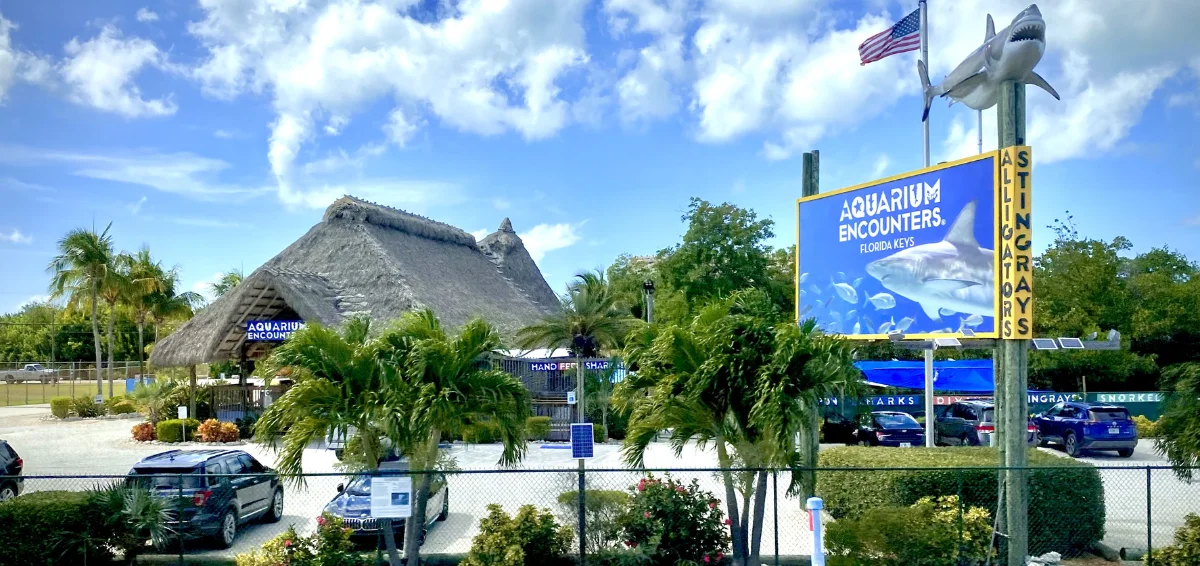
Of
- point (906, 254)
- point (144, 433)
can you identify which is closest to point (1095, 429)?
point (906, 254)

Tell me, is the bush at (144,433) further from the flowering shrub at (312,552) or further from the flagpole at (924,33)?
the flagpole at (924,33)

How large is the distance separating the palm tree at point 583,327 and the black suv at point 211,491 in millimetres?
14726

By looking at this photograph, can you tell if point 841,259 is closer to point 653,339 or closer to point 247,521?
point 653,339

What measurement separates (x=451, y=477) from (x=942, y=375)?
92.3ft

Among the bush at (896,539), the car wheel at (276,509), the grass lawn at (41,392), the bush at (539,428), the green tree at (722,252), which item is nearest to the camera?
the bush at (896,539)

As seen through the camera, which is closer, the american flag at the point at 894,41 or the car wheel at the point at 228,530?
the car wheel at the point at 228,530

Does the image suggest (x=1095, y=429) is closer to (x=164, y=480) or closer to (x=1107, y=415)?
(x=1107, y=415)

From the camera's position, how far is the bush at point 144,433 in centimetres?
3034

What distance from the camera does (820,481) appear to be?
15695 millimetres

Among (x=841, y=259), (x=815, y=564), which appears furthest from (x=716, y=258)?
(x=815, y=564)

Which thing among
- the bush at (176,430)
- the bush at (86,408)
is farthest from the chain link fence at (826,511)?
the bush at (86,408)

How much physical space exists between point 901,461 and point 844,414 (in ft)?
53.5

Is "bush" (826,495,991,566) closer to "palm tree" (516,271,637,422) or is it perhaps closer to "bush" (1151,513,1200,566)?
"bush" (1151,513,1200,566)

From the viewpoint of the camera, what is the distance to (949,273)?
13.5 metres
